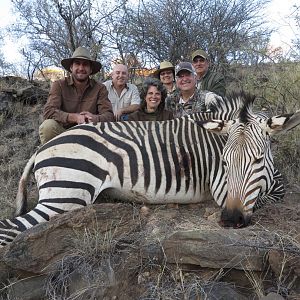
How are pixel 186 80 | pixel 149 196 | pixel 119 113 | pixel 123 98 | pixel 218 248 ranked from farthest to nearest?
1. pixel 123 98
2. pixel 119 113
3. pixel 186 80
4. pixel 149 196
5. pixel 218 248

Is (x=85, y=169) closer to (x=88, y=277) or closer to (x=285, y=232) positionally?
(x=88, y=277)

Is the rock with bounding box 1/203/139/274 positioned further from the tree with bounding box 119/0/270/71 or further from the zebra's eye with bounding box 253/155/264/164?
the tree with bounding box 119/0/270/71

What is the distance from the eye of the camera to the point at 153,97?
4.21m

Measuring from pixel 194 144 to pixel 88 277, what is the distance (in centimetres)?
145

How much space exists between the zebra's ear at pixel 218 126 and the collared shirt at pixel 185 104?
4.18 feet

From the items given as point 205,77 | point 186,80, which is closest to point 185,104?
point 186,80

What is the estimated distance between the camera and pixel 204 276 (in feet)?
6.91

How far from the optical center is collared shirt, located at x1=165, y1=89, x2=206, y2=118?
4391 millimetres

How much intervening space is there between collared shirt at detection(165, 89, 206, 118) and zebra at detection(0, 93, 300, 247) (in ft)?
3.26

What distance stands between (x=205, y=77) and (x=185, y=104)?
878 mm

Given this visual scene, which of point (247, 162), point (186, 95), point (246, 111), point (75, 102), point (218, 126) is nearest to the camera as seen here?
point (247, 162)

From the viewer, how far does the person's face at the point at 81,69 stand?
4145 millimetres

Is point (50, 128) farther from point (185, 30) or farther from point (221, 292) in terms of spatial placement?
point (185, 30)

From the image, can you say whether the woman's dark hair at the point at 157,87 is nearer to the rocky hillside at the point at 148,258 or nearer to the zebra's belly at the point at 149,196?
the zebra's belly at the point at 149,196
